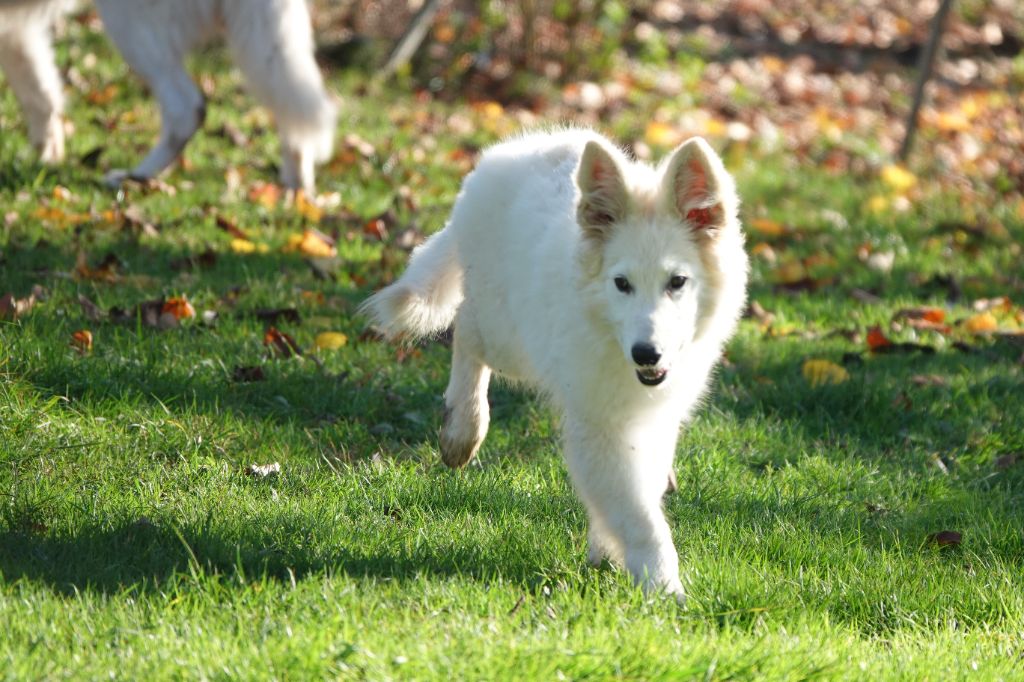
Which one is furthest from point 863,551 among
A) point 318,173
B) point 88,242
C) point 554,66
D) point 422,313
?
point 554,66

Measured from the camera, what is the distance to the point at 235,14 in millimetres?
A: 7797

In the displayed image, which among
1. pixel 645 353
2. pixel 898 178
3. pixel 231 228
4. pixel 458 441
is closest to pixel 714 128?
pixel 898 178

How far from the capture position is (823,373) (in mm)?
5801

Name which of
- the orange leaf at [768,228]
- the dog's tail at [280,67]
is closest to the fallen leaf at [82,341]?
the dog's tail at [280,67]

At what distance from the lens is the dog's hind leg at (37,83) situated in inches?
305

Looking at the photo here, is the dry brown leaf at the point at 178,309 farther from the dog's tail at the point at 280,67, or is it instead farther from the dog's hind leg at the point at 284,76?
the dog's tail at the point at 280,67

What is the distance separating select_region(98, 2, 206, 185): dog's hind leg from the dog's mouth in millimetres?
4841

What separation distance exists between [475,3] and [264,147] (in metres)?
4.67

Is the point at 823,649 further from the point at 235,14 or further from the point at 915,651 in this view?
the point at 235,14

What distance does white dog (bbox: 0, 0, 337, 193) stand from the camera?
7.69m

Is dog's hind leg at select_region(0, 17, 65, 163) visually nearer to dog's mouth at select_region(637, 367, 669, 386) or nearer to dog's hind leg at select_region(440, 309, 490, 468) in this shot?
dog's hind leg at select_region(440, 309, 490, 468)

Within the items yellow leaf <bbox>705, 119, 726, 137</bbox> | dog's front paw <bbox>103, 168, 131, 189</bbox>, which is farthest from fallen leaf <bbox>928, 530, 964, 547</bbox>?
yellow leaf <bbox>705, 119, 726, 137</bbox>

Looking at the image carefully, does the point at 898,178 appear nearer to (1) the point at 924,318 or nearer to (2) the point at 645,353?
(1) the point at 924,318

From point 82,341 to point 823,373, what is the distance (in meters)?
3.27
